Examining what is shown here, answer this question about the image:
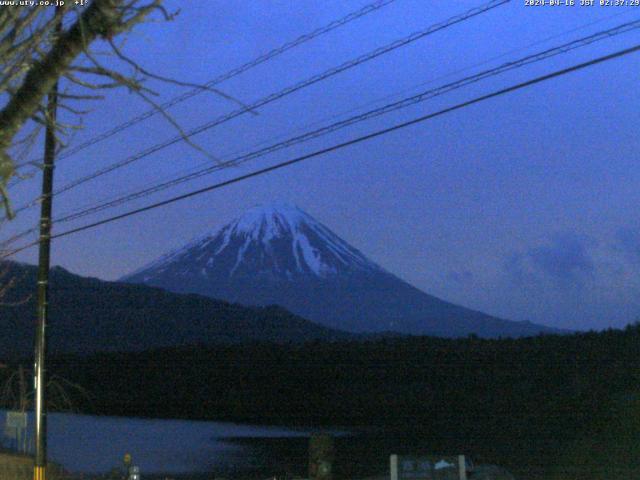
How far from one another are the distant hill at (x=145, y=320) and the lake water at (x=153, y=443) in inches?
1819

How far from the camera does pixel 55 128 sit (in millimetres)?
5246

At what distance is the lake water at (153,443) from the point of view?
28.2 metres

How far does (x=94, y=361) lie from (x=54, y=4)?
72.8 meters

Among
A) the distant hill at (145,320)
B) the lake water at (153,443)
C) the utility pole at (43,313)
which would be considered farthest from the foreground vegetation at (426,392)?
the distant hill at (145,320)

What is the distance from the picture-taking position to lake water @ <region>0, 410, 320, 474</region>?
28.2 metres

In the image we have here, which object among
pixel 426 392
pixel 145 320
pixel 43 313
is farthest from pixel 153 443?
pixel 145 320

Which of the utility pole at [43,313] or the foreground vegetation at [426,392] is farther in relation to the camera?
the foreground vegetation at [426,392]

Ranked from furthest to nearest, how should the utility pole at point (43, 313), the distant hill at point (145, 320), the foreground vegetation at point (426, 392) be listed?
the distant hill at point (145, 320), the foreground vegetation at point (426, 392), the utility pole at point (43, 313)

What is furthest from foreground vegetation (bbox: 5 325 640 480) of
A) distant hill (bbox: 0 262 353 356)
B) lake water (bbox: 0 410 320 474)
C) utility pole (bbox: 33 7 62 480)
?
distant hill (bbox: 0 262 353 356)

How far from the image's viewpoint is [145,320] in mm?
110250

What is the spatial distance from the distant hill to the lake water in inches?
1819

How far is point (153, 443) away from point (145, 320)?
7558cm

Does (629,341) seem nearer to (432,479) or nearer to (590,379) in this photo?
(590,379)

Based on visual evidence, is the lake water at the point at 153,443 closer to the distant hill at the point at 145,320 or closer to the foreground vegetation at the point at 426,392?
the foreground vegetation at the point at 426,392
